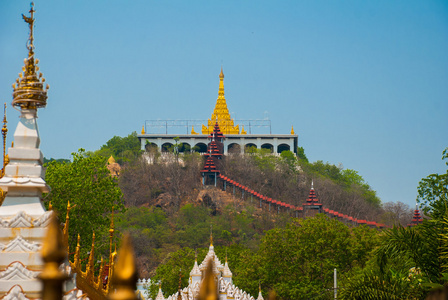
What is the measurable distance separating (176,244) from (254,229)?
11564mm

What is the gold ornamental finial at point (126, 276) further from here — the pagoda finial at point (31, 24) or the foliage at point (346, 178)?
the foliage at point (346, 178)

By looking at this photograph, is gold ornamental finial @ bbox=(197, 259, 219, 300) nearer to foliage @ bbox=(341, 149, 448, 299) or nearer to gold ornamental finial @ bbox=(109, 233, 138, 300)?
gold ornamental finial @ bbox=(109, 233, 138, 300)

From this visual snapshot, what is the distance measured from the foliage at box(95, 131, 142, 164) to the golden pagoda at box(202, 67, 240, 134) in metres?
9.76

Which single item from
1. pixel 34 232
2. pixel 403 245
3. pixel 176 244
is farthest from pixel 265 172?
pixel 34 232

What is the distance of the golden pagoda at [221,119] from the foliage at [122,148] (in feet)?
32.0

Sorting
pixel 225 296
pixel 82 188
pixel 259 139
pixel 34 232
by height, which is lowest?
pixel 225 296

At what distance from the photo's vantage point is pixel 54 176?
4141 cm

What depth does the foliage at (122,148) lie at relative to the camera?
11006cm

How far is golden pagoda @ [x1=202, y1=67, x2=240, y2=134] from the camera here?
384ft

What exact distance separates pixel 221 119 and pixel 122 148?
15.1m

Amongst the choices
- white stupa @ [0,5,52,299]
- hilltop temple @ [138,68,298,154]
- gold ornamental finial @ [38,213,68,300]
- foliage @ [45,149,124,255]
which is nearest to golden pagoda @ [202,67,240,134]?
hilltop temple @ [138,68,298,154]

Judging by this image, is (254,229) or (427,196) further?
(254,229)

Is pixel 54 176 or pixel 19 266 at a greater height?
pixel 54 176

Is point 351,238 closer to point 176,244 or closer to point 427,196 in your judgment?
point 427,196
